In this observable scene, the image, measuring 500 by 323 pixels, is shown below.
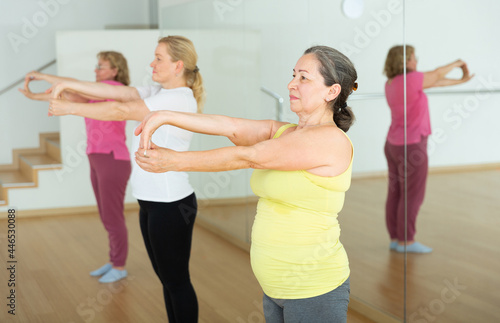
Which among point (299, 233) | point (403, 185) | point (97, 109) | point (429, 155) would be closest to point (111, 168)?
point (97, 109)

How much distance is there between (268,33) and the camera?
422 centimetres

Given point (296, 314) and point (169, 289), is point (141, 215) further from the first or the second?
point (296, 314)

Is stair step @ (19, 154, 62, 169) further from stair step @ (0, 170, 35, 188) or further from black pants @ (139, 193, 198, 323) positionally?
black pants @ (139, 193, 198, 323)

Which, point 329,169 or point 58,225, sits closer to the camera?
point 329,169

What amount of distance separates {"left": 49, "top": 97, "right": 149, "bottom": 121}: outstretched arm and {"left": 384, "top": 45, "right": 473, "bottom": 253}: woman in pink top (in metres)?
1.26

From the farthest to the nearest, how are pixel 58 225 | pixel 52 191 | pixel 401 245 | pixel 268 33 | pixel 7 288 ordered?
pixel 52 191 → pixel 58 225 → pixel 268 33 → pixel 7 288 → pixel 401 245

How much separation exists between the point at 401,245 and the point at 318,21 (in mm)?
1364

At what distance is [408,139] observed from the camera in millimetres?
2871

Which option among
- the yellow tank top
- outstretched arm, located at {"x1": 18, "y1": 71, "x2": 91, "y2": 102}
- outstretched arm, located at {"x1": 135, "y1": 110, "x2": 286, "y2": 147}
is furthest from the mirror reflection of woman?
the yellow tank top

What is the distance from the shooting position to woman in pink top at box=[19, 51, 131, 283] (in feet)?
12.8

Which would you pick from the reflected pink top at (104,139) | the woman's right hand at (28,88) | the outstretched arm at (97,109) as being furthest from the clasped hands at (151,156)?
the reflected pink top at (104,139)

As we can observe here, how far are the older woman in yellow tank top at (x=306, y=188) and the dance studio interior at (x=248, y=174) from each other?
1.07 m

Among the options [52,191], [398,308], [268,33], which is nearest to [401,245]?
[398,308]

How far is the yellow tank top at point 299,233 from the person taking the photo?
165cm
